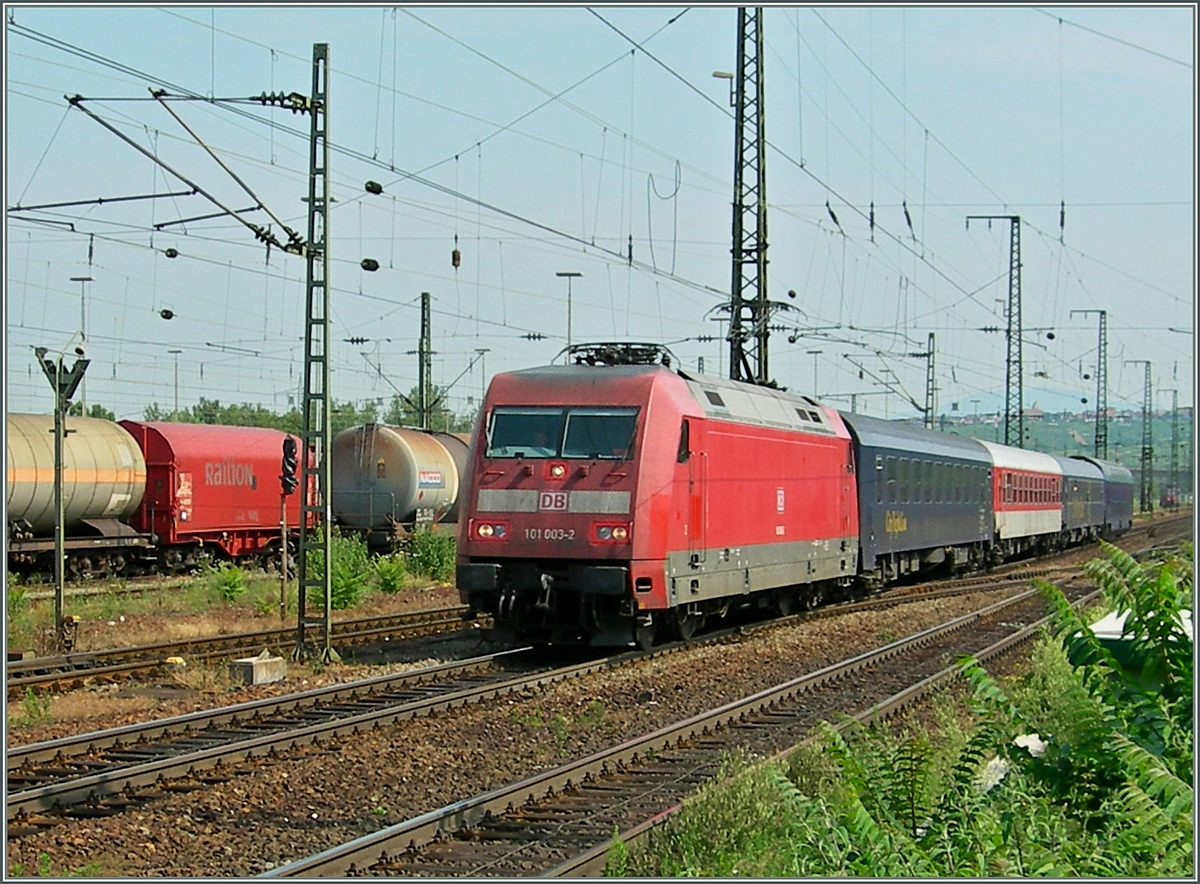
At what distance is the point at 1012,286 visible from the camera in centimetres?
5319

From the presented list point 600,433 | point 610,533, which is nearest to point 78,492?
point 600,433

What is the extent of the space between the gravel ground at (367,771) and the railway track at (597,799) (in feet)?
1.52

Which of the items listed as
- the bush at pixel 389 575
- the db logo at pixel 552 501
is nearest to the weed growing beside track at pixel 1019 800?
the db logo at pixel 552 501

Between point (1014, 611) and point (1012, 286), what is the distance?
30.1 meters

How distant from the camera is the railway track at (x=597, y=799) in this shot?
838cm

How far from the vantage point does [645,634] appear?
17.8 m

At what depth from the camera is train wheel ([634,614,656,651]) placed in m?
17.4

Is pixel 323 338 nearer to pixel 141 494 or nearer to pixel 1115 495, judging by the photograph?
pixel 141 494

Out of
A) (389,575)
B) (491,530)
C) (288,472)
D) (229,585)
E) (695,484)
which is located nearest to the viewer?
(491,530)

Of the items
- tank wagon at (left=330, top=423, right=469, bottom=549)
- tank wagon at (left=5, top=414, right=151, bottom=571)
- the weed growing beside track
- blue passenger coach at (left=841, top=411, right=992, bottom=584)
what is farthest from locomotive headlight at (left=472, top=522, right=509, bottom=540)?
tank wagon at (left=330, top=423, right=469, bottom=549)

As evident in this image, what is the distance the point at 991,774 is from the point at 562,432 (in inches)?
323

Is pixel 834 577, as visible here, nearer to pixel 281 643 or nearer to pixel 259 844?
pixel 281 643

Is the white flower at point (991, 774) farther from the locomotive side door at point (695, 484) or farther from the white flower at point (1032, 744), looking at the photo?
the locomotive side door at point (695, 484)

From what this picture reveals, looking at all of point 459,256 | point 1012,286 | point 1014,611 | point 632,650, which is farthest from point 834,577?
point 1012,286
